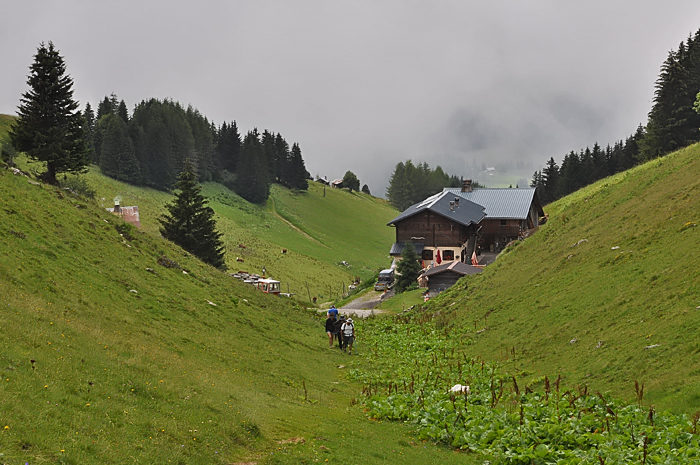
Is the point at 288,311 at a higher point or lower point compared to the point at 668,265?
lower

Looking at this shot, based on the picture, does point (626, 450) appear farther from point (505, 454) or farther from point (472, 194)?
point (472, 194)

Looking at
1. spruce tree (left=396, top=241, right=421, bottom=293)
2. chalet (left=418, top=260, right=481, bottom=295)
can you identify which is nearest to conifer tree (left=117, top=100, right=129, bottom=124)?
spruce tree (left=396, top=241, right=421, bottom=293)

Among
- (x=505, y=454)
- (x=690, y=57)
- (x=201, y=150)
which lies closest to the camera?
(x=505, y=454)

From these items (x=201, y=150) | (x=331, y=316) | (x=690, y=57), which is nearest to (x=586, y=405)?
(x=331, y=316)

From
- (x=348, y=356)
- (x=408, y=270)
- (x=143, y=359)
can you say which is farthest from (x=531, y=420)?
(x=408, y=270)

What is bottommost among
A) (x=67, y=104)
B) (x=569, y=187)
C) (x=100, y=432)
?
(x=100, y=432)

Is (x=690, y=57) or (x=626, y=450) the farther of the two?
(x=690, y=57)

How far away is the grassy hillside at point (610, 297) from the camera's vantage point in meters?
16.0

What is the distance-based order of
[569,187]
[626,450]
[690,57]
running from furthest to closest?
[569,187], [690,57], [626,450]

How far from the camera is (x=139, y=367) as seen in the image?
13773 mm

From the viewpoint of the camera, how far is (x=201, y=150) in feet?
468

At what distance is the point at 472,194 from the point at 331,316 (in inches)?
2507

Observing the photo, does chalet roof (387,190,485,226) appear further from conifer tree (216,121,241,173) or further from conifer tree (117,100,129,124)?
conifer tree (117,100,129,124)

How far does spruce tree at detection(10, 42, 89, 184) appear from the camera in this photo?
3959 cm
